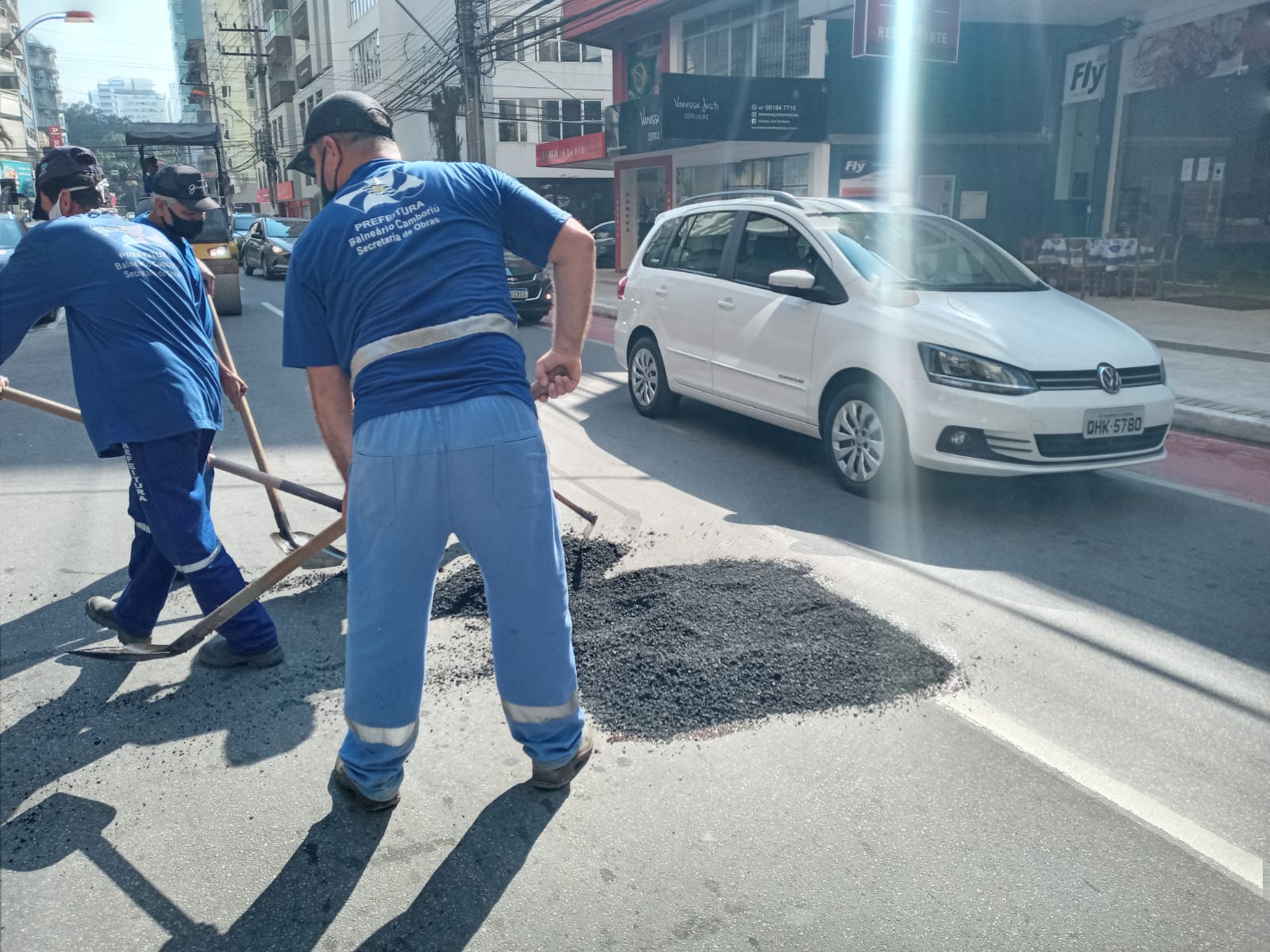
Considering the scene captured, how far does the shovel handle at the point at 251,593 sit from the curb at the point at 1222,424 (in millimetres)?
6662

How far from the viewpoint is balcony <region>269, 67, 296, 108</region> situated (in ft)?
225

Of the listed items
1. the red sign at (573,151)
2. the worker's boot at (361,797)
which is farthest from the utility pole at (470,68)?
the worker's boot at (361,797)

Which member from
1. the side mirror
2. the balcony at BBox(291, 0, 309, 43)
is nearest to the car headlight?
the side mirror

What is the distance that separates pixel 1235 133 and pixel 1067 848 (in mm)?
16688

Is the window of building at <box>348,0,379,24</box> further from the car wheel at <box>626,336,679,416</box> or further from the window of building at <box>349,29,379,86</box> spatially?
the car wheel at <box>626,336,679,416</box>

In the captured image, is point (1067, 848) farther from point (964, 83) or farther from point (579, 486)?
point (964, 83)

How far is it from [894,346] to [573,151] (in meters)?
21.4

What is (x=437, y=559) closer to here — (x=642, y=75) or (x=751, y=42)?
(x=751, y=42)

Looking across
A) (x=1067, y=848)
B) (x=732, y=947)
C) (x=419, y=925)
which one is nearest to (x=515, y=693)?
(x=419, y=925)

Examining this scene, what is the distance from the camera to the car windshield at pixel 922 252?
6.49 m

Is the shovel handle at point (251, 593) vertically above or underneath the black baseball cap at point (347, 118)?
underneath

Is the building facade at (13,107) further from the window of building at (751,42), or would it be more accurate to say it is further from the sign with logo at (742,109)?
the sign with logo at (742,109)

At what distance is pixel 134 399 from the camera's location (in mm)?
3629

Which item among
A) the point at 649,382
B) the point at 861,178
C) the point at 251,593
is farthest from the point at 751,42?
the point at 251,593
